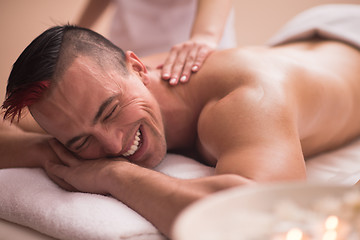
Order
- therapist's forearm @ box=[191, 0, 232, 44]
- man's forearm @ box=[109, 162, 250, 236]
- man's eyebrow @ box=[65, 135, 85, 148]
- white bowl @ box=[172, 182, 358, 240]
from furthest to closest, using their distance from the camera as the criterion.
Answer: therapist's forearm @ box=[191, 0, 232, 44], man's eyebrow @ box=[65, 135, 85, 148], man's forearm @ box=[109, 162, 250, 236], white bowl @ box=[172, 182, 358, 240]

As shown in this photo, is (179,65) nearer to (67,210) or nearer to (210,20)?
(210,20)

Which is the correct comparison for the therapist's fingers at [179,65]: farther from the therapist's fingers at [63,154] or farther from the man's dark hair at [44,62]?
the therapist's fingers at [63,154]

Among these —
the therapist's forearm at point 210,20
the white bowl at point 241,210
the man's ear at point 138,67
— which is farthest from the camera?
the therapist's forearm at point 210,20

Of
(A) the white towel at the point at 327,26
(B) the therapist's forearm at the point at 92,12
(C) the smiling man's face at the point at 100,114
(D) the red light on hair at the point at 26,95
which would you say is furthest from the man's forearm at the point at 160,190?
(B) the therapist's forearm at the point at 92,12

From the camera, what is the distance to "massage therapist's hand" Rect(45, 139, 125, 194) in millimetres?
1116

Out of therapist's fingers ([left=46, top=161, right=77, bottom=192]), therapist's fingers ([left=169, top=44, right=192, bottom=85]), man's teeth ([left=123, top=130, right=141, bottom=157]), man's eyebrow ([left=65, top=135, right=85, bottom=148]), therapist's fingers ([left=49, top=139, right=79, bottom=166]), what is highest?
therapist's fingers ([left=169, top=44, right=192, bottom=85])

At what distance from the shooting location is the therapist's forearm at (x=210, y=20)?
1657 mm

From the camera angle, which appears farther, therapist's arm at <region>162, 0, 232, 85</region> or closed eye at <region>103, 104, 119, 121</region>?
therapist's arm at <region>162, 0, 232, 85</region>

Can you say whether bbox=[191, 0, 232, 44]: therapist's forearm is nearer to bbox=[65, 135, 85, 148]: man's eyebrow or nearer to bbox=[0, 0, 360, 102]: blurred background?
bbox=[0, 0, 360, 102]: blurred background

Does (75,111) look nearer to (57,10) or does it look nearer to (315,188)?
(315,188)

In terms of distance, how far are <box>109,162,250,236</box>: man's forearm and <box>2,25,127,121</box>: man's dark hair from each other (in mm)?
295

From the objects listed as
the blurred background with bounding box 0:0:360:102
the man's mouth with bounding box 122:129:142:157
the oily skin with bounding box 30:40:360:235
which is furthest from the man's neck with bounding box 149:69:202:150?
the blurred background with bounding box 0:0:360:102

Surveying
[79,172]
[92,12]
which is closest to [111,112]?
[79,172]

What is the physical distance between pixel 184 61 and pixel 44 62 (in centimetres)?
47
